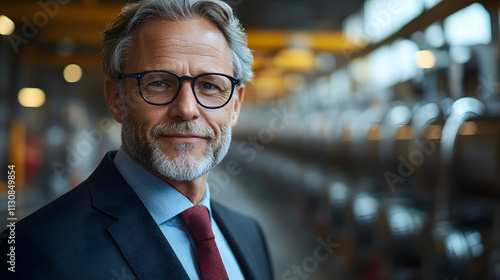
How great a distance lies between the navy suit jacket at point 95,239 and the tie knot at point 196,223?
6 cm

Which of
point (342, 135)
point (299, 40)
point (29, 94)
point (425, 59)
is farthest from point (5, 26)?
point (299, 40)

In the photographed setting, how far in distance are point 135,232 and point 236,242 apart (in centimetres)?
24

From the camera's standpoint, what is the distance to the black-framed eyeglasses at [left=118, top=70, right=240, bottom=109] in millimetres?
698

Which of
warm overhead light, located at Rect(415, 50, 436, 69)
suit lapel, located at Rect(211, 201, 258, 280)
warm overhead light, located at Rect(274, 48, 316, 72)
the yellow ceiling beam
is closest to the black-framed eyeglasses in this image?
suit lapel, located at Rect(211, 201, 258, 280)

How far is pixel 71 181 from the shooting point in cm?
119

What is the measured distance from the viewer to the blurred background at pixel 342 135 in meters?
1.41

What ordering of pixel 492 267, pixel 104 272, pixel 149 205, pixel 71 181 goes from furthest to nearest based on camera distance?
1. pixel 492 267
2. pixel 71 181
3. pixel 149 205
4. pixel 104 272

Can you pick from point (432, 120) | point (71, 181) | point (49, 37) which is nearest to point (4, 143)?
point (71, 181)

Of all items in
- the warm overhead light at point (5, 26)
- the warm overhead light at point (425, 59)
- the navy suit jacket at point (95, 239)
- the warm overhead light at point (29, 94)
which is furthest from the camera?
the warm overhead light at point (425, 59)

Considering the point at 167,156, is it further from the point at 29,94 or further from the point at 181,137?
the point at 29,94

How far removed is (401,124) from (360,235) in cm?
88

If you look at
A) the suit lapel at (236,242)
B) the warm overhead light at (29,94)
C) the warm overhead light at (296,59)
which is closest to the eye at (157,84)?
the suit lapel at (236,242)

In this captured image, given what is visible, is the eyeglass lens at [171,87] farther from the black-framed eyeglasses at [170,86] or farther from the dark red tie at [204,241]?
the dark red tie at [204,241]

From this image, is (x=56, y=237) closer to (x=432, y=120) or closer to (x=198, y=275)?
(x=198, y=275)
